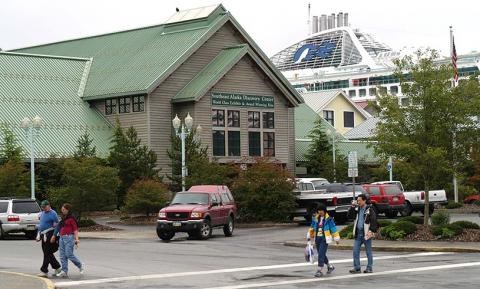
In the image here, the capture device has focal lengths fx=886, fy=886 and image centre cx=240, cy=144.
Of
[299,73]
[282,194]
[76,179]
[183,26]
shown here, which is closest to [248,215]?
[282,194]

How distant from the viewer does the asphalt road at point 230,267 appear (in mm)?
17016

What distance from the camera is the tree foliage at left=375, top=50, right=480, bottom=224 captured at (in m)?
27.9

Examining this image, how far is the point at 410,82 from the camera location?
29.3m

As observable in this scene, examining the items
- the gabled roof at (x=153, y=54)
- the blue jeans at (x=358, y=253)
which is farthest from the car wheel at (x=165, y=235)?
the gabled roof at (x=153, y=54)

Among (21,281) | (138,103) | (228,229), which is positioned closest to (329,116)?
(138,103)

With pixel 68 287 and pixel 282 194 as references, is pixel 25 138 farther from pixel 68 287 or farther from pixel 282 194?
pixel 68 287

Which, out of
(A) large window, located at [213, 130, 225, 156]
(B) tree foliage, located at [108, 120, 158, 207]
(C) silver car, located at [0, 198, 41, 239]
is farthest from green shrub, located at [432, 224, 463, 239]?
(A) large window, located at [213, 130, 225, 156]

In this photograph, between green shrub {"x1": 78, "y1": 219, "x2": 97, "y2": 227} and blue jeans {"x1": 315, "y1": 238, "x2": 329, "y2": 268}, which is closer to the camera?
blue jeans {"x1": 315, "y1": 238, "x2": 329, "y2": 268}

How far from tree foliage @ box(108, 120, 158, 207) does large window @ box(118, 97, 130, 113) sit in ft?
20.6

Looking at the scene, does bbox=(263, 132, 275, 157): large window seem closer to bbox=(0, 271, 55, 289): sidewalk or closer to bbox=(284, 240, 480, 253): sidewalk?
bbox=(284, 240, 480, 253): sidewalk

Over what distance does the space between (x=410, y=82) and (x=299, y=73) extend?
122 metres

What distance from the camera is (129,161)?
48.1m

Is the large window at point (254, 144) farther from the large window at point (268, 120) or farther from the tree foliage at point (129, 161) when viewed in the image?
the tree foliage at point (129, 161)

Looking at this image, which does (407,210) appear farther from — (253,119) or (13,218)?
(13,218)
